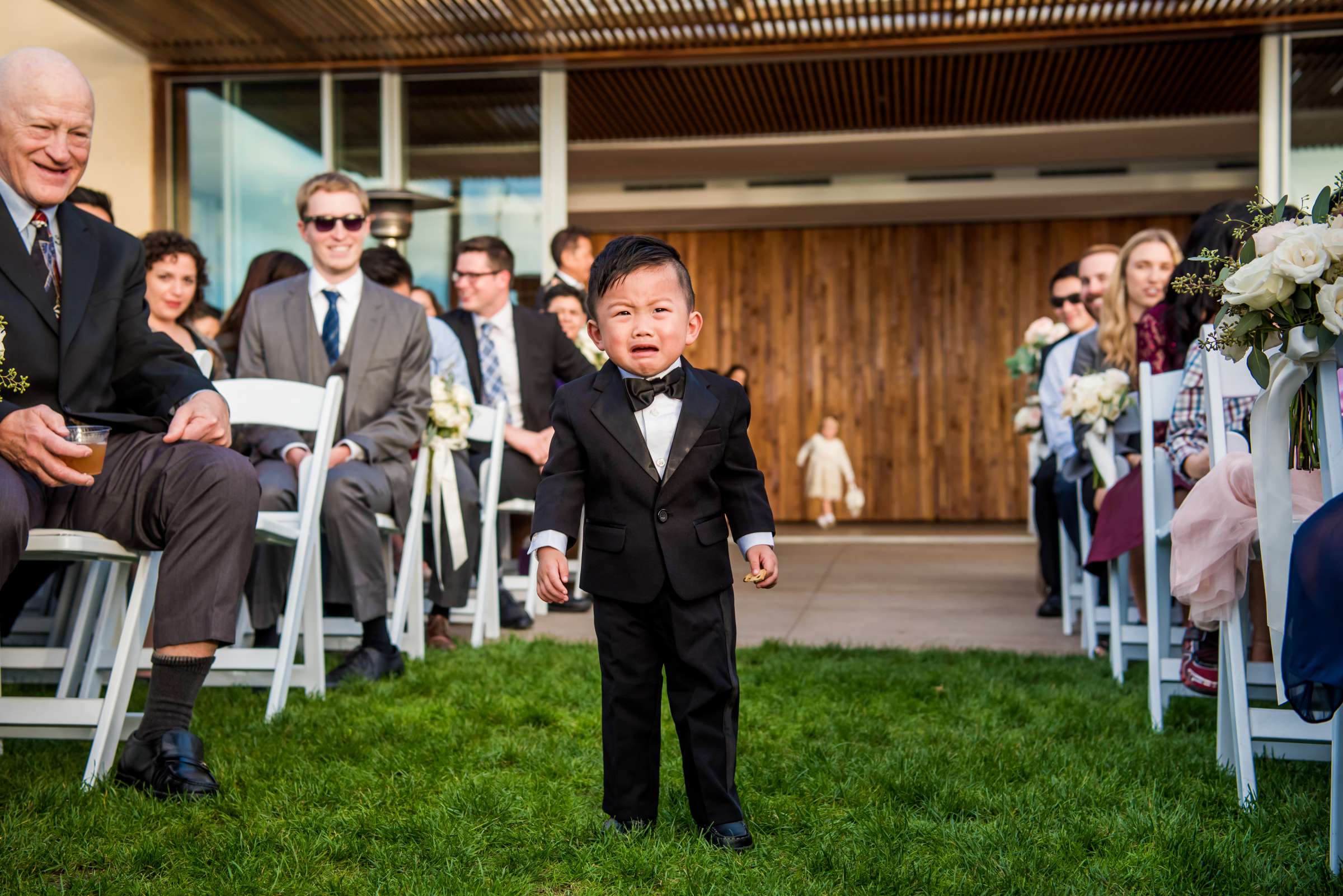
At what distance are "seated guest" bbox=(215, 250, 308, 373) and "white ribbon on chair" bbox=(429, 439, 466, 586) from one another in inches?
39.1

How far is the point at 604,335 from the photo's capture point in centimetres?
241

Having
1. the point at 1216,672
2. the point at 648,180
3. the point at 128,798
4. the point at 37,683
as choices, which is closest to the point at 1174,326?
the point at 1216,672

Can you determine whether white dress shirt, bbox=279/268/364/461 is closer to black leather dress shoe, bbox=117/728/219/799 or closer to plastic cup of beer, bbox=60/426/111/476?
plastic cup of beer, bbox=60/426/111/476

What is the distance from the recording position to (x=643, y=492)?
7.82ft

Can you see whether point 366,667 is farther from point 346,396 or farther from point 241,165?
point 241,165

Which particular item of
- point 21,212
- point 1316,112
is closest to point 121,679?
point 21,212

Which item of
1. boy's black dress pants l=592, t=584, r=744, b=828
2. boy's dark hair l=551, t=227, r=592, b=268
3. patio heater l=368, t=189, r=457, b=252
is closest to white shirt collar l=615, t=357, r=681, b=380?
boy's black dress pants l=592, t=584, r=744, b=828

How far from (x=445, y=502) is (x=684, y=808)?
8.89 ft

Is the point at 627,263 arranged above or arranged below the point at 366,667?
above

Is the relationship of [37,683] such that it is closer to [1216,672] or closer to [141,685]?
[141,685]

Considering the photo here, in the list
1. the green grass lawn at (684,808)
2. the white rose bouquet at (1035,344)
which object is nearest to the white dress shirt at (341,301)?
the green grass lawn at (684,808)

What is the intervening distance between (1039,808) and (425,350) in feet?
9.90

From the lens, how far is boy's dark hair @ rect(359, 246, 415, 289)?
244 inches

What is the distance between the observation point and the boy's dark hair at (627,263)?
2322mm
